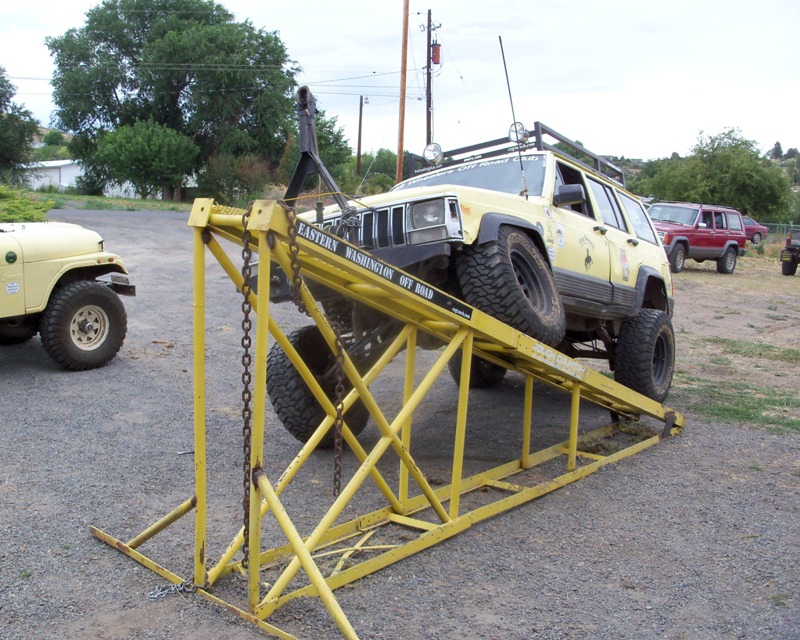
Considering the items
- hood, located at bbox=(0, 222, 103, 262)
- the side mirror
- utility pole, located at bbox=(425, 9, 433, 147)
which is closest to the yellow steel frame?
the side mirror

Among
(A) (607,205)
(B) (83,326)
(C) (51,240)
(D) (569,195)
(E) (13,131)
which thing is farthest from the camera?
(E) (13,131)

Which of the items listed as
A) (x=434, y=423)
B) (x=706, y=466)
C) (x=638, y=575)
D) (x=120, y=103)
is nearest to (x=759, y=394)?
(x=706, y=466)

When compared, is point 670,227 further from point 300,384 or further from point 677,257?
point 300,384

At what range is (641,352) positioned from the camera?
7.50 m

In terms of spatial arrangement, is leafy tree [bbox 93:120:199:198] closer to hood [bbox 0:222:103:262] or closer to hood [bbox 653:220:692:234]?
hood [bbox 653:220:692:234]

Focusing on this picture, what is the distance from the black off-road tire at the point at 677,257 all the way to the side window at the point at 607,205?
15.5 metres

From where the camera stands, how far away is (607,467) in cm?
634

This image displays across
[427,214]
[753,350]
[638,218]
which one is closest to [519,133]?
[638,218]

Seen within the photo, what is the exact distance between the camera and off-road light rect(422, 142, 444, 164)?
7.65m

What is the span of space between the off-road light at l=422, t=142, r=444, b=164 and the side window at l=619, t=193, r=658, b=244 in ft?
6.40

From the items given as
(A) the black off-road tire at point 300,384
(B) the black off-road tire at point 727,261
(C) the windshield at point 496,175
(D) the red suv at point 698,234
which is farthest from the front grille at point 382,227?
(B) the black off-road tire at point 727,261

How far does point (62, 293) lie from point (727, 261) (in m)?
20.8

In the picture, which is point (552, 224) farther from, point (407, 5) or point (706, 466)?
point (407, 5)

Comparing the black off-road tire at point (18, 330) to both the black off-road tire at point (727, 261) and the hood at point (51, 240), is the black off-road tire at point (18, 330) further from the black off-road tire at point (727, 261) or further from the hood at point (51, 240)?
the black off-road tire at point (727, 261)
